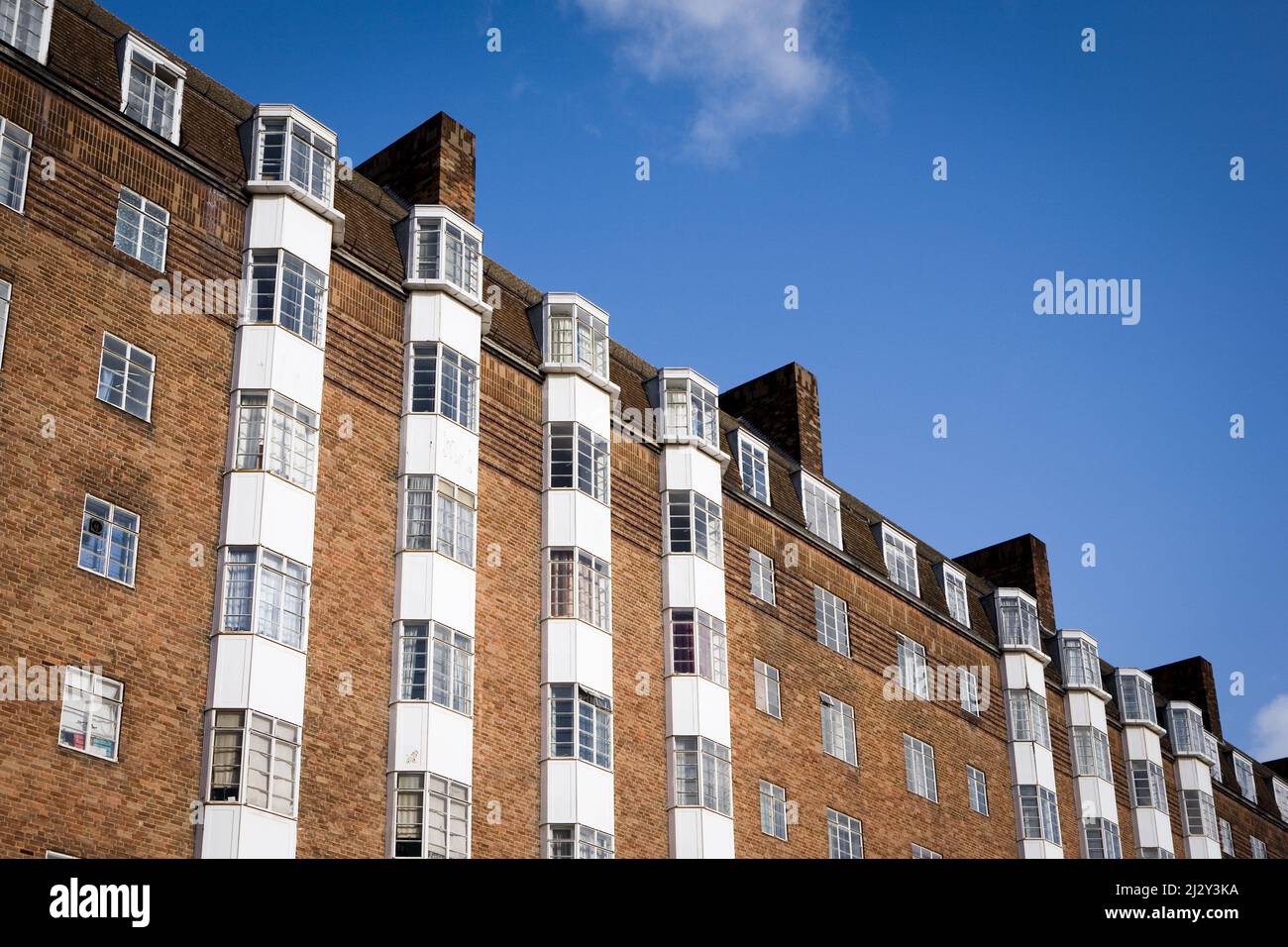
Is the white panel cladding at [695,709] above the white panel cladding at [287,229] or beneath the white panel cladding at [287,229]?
beneath

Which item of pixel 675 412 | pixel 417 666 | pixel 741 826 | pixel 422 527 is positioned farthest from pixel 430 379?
pixel 741 826

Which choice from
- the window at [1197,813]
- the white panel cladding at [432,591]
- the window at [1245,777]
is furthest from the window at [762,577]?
the window at [1245,777]

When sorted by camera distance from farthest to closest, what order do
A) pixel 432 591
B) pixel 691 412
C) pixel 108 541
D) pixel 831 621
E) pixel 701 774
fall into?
1. pixel 831 621
2. pixel 691 412
3. pixel 701 774
4. pixel 432 591
5. pixel 108 541

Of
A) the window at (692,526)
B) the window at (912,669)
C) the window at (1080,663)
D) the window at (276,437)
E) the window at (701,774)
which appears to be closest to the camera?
the window at (276,437)

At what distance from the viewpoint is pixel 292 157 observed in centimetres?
3738

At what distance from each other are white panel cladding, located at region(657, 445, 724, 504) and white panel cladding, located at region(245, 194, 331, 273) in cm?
1228

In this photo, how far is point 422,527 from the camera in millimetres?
36906

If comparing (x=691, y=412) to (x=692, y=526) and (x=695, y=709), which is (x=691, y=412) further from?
(x=695, y=709)

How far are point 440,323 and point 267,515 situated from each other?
784 cm

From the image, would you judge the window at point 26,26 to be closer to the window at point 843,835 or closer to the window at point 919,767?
the window at point 843,835

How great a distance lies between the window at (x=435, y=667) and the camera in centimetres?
3534

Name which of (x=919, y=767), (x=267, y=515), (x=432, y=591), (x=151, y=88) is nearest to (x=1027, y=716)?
(x=919, y=767)

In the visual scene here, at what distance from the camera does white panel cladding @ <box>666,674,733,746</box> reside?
138ft

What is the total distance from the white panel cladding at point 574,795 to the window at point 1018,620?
2466 cm
